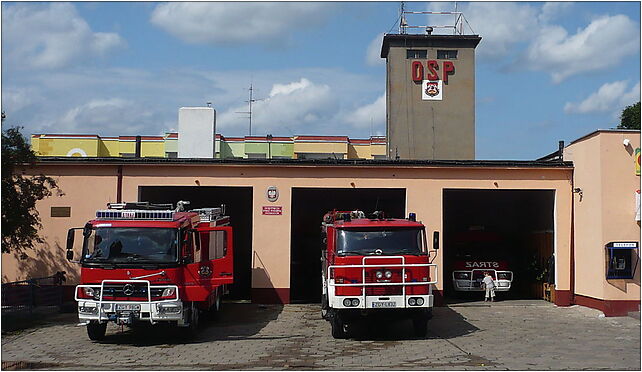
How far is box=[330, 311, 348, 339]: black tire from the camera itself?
49.8 ft

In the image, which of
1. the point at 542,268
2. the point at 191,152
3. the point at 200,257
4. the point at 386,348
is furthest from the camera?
the point at 191,152

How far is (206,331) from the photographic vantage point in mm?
16781

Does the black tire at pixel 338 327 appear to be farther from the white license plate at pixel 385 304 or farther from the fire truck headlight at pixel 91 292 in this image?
the fire truck headlight at pixel 91 292

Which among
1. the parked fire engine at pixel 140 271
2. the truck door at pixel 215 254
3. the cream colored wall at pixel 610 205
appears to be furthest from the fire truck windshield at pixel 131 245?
the cream colored wall at pixel 610 205

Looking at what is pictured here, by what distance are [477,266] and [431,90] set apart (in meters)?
17.4

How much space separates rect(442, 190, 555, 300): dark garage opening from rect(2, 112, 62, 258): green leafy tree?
42.0 feet

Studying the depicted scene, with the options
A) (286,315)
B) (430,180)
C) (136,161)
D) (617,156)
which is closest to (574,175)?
(617,156)

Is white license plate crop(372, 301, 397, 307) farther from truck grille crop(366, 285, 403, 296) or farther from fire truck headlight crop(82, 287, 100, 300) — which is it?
fire truck headlight crop(82, 287, 100, 300)

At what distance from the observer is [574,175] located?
21.9 metres

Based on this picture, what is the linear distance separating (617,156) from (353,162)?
25.0 feet

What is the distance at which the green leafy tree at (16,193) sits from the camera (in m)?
17.0

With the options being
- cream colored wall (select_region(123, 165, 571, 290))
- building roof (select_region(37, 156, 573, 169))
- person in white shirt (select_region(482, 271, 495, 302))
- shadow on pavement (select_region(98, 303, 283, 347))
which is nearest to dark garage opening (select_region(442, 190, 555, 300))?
cream colored wall (select_region(123, 165, 571, 290))

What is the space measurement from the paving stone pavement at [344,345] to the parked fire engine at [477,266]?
3.74 m

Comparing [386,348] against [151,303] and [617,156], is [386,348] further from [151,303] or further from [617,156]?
[617,156]
